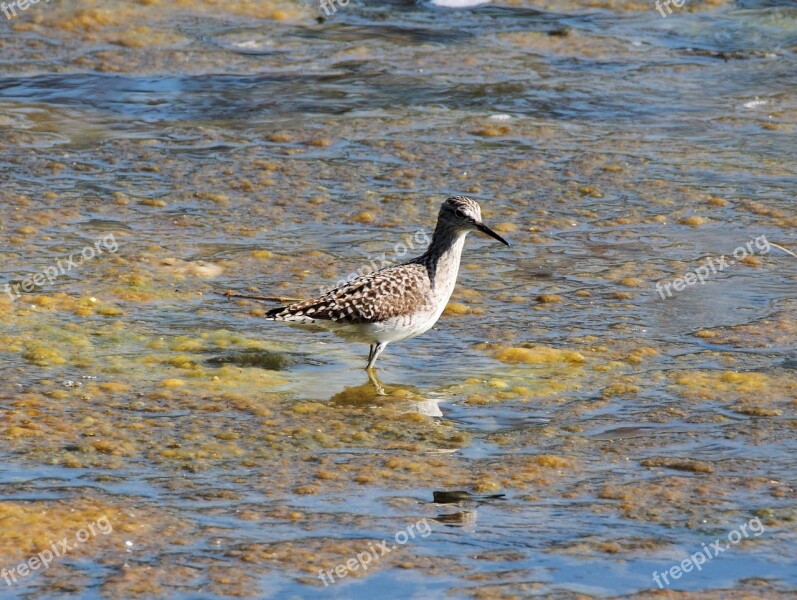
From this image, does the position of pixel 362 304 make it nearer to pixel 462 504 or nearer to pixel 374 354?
pixel 374 354

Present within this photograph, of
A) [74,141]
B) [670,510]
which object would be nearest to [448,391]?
[670,510]

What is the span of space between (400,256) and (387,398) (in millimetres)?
2122

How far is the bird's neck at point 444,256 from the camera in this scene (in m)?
7.63

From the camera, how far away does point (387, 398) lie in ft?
23.5

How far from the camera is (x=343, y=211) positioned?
9.88 meters

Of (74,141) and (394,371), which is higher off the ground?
(74,141)

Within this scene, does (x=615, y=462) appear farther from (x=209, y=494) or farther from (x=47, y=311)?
(x=47, y=311)

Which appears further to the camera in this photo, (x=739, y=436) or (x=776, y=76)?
(x=776, y=76)

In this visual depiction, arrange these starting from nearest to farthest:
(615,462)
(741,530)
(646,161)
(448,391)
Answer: (741,530) < (615,462) < (448,391) < (646,161)

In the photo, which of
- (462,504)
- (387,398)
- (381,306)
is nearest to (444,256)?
(381,306)

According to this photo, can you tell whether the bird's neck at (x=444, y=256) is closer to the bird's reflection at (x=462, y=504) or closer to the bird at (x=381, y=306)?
the bird at (x=381, y=306)

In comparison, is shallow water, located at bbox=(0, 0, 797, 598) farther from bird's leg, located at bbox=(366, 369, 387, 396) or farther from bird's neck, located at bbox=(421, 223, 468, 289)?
bird's neck, located at bbox=(421, 223, 468, 289)

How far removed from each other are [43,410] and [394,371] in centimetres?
195

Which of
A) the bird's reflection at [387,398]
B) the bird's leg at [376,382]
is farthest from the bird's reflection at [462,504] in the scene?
the bird's leg at [376,382]
